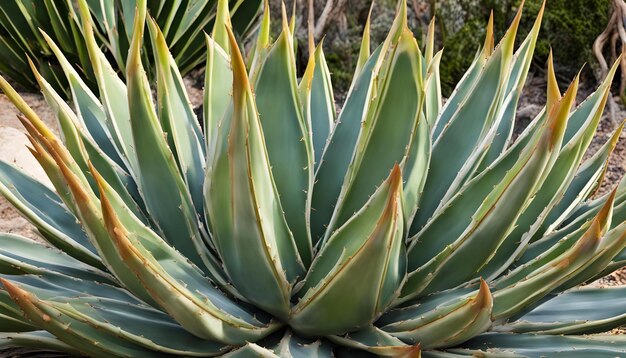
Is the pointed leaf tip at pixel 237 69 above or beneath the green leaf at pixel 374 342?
above

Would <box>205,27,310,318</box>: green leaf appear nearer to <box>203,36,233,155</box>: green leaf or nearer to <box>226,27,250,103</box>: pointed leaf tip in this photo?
<box>226,27,250,103</box>: pointed leaf tip

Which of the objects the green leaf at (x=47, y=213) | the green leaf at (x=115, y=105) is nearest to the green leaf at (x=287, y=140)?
the green leaf at (x=115, y=105)

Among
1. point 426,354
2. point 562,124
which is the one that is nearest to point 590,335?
point 426,354

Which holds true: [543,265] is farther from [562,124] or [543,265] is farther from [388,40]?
[388,40]

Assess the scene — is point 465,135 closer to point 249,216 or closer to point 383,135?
point 383,135

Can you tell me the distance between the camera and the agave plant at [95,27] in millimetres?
3732

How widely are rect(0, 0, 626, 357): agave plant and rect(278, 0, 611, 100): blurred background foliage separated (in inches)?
118

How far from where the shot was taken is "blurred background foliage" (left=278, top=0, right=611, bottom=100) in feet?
14.7

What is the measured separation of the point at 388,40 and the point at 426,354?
0.76 m

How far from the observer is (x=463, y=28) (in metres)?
4.74

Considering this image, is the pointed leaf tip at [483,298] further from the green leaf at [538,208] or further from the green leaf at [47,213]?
the green leaf at [47,213]

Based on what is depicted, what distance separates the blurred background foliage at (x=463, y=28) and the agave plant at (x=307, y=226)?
3.01 metres

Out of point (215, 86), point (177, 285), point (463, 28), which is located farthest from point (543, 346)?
point (463, 28)

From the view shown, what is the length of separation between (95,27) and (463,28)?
2273 mm
